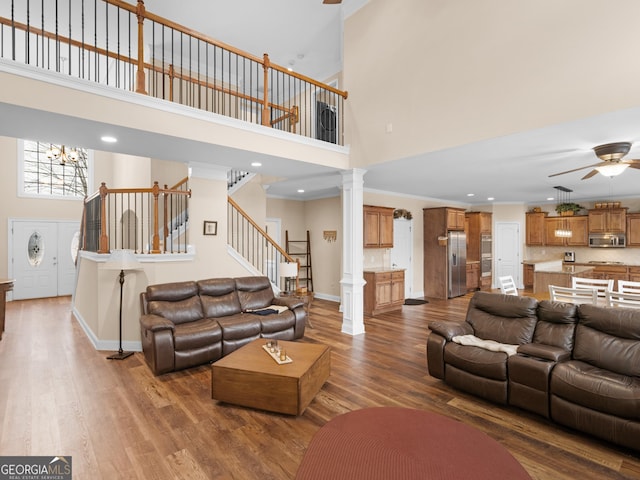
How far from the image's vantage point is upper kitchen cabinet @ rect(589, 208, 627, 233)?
8188 mm

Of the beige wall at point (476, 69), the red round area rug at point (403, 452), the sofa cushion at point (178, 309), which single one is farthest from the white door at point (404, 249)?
the red round area rug at point (403, 452)

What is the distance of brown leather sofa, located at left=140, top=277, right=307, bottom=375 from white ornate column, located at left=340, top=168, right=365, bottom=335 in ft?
2.90

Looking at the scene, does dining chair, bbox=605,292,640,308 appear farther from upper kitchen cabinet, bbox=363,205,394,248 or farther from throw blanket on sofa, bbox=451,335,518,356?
upper kitchen cabinet, bbox=363,205,394,248

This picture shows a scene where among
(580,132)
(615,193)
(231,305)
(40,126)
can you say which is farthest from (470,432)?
(615,193)

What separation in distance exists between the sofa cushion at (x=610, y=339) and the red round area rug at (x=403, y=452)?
1779mm

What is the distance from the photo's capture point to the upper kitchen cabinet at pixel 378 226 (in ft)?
23.3

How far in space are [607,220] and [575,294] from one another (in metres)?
5.93

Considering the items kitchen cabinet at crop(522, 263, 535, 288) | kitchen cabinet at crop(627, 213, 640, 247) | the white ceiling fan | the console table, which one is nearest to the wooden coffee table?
the white ceiling fan

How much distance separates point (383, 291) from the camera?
6957mm

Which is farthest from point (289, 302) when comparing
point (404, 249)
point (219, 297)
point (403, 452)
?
point (404, 249)

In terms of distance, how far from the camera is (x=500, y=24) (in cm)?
345

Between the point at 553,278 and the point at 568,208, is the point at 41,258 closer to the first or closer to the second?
the point at 553,278

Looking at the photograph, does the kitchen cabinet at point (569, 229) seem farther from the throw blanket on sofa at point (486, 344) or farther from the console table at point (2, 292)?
the console table at point (2, 292)

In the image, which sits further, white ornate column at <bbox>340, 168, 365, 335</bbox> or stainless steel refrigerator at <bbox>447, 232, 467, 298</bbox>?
stainless steel refrigerator at <bbox>447, 232, 467, 298</bbox>
